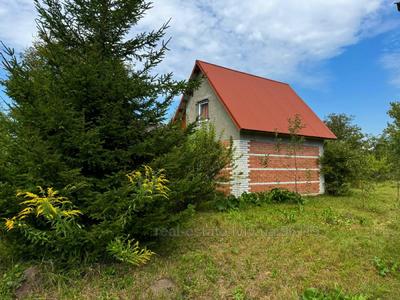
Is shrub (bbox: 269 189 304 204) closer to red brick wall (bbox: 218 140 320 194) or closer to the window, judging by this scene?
red brick wall (bbox: 218 140 320 194)

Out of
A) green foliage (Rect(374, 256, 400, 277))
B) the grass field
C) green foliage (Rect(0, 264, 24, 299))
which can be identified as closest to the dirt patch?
the grass field

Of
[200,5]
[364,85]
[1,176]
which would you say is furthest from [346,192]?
[1,176]

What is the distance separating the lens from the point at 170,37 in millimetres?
5223

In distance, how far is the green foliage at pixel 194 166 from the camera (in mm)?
4711

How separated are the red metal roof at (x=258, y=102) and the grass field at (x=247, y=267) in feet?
18.9

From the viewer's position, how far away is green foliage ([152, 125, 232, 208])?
4.71 m

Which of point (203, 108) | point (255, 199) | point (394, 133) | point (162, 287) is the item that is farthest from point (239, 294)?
point (203, 108)

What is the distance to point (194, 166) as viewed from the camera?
8.65 m

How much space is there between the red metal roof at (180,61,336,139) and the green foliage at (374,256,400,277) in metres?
7.09

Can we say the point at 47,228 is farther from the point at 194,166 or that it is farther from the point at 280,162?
the point at 280,162

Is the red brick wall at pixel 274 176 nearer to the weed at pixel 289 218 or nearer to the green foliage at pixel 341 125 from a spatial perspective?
the weed at pixel 289 218

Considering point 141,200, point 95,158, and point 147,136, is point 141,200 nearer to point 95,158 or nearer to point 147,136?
point 95,158

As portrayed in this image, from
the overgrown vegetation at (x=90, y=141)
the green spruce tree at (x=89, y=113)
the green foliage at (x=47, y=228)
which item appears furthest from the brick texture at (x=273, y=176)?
the green foliage at (x=47, y=228)

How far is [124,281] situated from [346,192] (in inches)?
528
